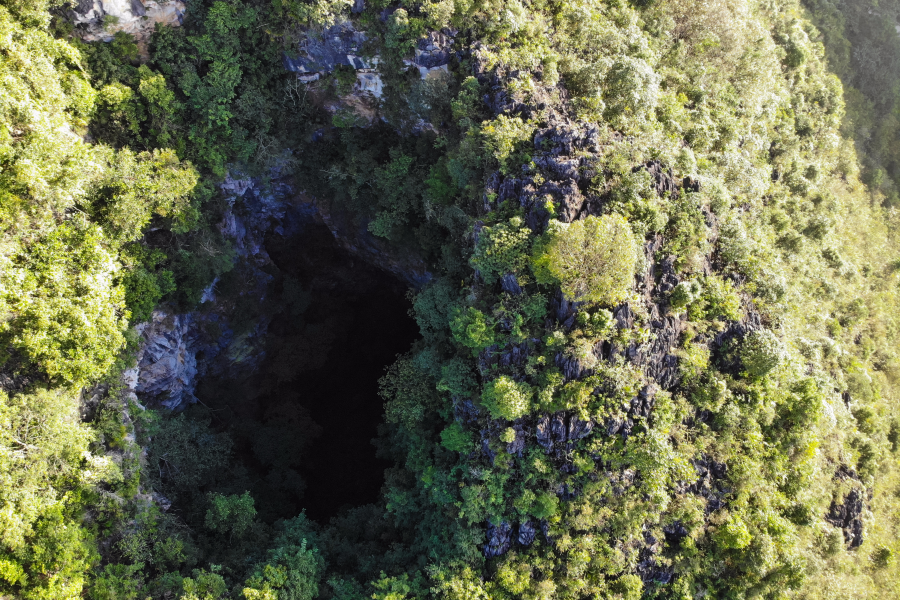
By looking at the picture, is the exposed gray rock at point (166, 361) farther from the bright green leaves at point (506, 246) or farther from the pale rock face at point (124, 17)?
the bright green leaves at point (506, 246)

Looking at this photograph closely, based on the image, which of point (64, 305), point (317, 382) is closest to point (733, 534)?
point (317, 382)

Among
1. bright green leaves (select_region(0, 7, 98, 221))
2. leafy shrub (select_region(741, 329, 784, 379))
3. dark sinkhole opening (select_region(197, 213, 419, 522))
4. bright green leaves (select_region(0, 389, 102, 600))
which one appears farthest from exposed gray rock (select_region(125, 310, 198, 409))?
leafy shrub (select_region(741, 329, 784, 379))

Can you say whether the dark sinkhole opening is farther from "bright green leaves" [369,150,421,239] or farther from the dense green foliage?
"bright green leaves" [369,150,421,239]

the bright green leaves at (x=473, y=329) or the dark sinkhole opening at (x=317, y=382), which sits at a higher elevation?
the bright green leaves at (x=473, y=329)

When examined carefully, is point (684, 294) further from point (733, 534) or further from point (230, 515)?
point (230, 515)

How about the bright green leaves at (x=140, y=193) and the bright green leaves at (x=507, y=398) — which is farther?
the bright green leaves at (x=140, y=193)

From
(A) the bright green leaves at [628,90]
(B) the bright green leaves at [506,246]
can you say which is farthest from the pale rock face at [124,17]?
(A) the bright green leaves at [628,90]
